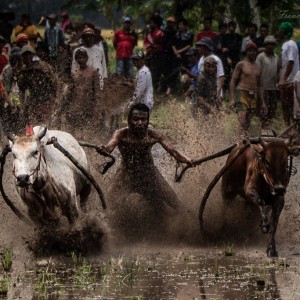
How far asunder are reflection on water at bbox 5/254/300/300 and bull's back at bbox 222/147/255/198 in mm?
1392

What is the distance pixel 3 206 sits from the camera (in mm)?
15266

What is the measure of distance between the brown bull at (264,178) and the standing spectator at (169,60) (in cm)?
1334

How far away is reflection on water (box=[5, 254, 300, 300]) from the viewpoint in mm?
11094

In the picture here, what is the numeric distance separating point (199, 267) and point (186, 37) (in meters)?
15.6

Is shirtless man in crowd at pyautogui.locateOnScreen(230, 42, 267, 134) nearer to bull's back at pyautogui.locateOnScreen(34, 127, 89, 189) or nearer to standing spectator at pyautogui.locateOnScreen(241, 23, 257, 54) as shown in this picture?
standing spectator at pyautogui.locateOnScreen(241, 23, 257, 54)

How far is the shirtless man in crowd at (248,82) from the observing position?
21.8 m

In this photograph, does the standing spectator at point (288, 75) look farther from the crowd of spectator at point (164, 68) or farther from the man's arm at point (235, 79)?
the man's arm at point (235, 79)

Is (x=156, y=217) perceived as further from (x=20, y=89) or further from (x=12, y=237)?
(x=20, y=89)

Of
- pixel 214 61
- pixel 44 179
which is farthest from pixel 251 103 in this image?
pixel 44 179

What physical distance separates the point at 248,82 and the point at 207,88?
1.33 meters

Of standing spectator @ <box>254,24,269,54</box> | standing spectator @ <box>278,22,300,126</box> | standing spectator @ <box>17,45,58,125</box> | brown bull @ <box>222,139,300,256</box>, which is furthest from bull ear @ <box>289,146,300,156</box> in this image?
standing spectator @ <box>254,24,269,54</box>

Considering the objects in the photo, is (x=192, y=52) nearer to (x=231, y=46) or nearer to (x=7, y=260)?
(x=231, y=46)

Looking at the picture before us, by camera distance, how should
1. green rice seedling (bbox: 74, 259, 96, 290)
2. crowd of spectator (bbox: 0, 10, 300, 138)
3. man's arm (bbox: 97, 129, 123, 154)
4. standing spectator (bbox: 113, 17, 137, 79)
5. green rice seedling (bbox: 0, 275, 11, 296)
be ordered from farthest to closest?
1. standing spectator (bbox: 113, 17, 137, 79)
2. crowd of spectator (bbox: 0, 10, 300, 138)
3. man's arm (bbox: 97, 129, 123, 154)
4. green rice seedling (bbox: 74, 259, 96, 290)
5. green rice seedling (bbox: 0, 275, 11, 296)

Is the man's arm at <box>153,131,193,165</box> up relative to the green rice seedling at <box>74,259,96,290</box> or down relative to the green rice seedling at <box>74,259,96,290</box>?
up
